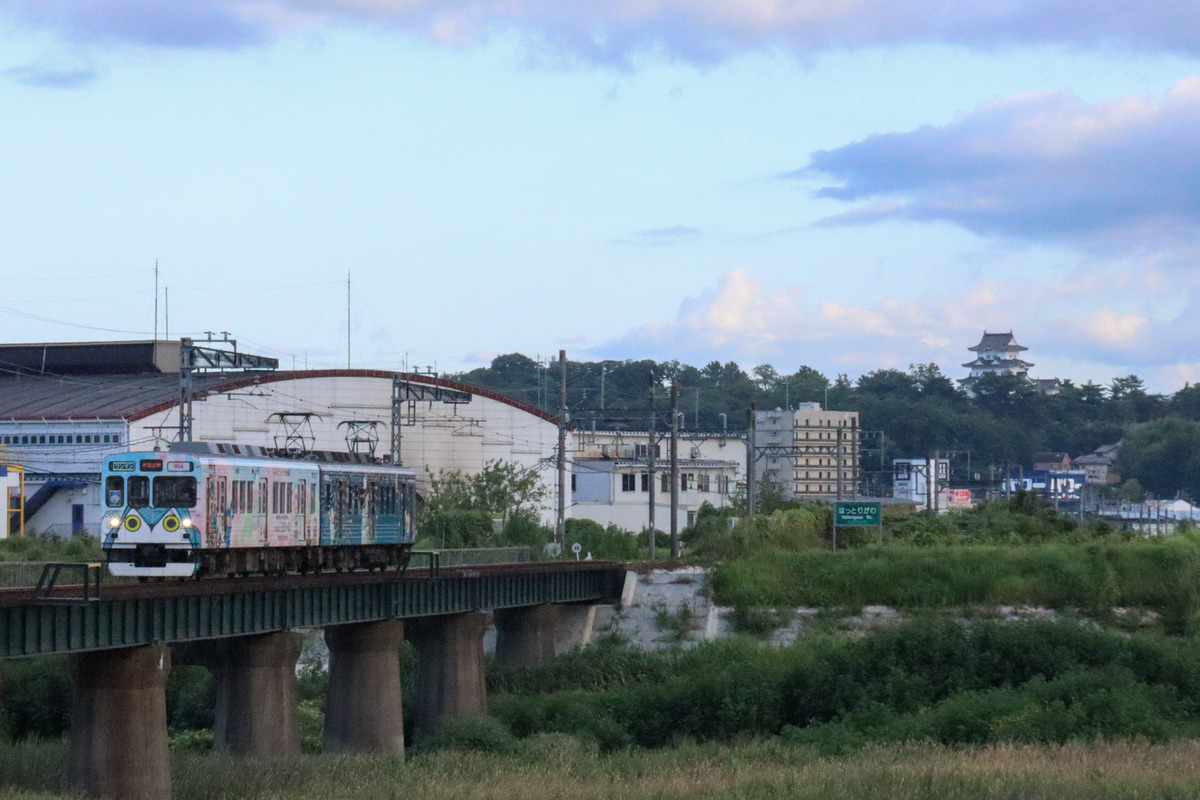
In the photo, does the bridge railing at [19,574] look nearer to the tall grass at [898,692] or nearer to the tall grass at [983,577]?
the tall grass at [898,692]

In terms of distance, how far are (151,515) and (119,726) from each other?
16.4 feet

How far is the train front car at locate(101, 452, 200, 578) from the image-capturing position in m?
36.8

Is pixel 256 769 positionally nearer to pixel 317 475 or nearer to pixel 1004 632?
pixel 317 475

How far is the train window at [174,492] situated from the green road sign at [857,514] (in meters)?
37.2

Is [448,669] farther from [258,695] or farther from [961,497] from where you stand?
[961,497]

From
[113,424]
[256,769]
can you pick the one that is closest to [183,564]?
[256,769]

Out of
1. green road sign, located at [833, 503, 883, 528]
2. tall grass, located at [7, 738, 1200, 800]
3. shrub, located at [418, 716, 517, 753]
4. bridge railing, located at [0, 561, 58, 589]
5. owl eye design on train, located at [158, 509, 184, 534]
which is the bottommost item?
shrub, located at [418, 716, 517, 753]

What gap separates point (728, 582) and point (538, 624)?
8.44m

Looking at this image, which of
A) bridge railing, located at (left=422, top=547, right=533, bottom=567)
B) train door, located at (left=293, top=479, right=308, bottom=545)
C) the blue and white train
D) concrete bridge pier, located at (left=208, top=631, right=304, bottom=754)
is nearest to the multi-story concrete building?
bridge railing, located at (left=422, top=547, right=533, bottom=567)

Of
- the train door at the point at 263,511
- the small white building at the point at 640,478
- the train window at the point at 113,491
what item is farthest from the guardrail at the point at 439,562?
the small white building at the point at 640,478

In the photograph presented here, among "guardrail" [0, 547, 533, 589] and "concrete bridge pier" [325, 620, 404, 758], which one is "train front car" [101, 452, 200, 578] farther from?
"concrete bridge pier" [325, 620, 404, 758]

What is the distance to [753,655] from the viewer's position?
55156mm

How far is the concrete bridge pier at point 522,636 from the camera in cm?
6016

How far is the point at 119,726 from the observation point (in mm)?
34344
